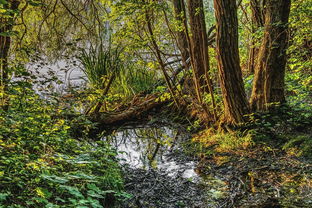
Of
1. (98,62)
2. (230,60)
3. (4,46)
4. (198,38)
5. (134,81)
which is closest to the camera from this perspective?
(4,46)

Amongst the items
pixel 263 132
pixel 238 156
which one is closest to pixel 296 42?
pixel 263 132

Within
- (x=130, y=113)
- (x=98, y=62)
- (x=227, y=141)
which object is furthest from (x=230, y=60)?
(x=98, y=62)

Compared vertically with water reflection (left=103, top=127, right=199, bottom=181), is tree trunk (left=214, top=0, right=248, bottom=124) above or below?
above

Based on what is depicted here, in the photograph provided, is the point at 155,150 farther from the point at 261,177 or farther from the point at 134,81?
the point at 134,81

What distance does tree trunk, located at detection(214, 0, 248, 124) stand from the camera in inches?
101

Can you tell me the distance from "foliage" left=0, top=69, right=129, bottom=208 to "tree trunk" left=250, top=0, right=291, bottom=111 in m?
1.94

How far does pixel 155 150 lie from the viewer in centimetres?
295

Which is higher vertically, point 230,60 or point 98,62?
point 98,62

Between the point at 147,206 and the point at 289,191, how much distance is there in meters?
1.05

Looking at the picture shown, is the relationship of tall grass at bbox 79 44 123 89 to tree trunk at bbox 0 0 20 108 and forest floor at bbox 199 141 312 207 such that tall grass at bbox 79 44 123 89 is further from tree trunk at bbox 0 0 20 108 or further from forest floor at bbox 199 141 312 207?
forest floor at bbox 199 141 312 207

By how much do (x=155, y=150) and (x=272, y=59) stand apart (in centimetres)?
179

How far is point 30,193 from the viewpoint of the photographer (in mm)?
1226

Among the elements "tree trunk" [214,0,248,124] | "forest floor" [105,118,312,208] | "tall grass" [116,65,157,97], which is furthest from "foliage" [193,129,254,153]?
"tall grass" [116,65,157,97]

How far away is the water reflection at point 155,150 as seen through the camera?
2.43m
